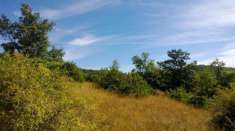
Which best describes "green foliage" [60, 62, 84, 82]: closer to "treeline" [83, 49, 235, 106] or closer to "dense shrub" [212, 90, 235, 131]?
"treeline" [83, 49, 235, 106]

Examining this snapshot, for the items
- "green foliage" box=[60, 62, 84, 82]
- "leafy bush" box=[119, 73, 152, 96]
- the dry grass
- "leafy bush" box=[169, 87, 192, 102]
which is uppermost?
"green foliage" box=[60, 62, 84, 82]

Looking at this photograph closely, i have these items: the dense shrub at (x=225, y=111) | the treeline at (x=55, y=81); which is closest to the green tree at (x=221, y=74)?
the treeline at (x=55, y=81)

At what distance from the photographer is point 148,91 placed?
23703 mm

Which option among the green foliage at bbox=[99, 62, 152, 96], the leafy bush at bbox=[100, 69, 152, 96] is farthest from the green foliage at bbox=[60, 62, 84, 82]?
the leafy bush at bbox=[100, 69, 152, 96]

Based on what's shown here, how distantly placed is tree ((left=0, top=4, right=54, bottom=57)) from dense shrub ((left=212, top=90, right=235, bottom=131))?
45.6 ft

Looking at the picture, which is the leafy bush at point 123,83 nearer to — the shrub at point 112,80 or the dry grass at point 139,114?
the shrub at point 112,80

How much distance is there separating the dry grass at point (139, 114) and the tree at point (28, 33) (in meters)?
7.52

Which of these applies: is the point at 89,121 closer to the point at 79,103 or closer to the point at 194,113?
the point at 79,103

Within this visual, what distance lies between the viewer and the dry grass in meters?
12.6

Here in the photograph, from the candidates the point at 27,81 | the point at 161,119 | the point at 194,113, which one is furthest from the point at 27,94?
the point at 194,113

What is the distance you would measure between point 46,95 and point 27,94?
2.01 feet

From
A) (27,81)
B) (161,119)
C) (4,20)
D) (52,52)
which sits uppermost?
(4,20)

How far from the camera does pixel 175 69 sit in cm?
3584

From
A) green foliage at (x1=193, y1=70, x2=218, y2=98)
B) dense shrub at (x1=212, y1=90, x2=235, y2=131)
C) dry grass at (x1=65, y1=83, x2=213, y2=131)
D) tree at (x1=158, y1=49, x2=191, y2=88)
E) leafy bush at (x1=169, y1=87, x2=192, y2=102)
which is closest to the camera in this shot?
dry grass at (x1=65, y1=83, x2=213, y2=131)
